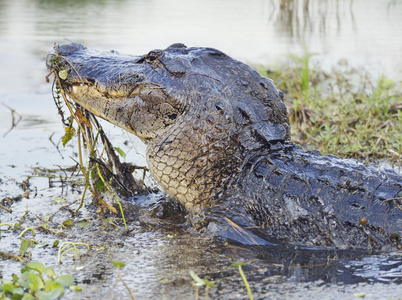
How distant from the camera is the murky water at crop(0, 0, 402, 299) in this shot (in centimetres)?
275

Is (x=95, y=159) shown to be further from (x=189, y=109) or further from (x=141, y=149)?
(x=189, y=109)

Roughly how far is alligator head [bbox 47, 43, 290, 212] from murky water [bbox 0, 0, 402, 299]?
40cm

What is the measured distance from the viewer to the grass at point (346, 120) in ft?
16.9

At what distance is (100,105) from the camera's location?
11.7 feet

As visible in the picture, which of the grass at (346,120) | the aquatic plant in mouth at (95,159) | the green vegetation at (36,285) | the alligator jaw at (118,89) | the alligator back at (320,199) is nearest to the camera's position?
the green vegetation at (36,285)

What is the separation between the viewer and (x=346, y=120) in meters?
5.75

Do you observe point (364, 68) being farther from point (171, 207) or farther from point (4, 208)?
point (4, 208)

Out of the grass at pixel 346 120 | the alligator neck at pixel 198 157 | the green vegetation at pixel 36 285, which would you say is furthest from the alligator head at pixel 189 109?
the grass at pixel 346 120

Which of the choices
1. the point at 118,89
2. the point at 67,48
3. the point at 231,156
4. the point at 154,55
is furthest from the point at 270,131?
the point at 67,48

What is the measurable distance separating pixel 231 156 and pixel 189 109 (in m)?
0.40

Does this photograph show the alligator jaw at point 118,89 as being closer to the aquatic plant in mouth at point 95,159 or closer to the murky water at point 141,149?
the aquatic plant in mouth at point 95,159

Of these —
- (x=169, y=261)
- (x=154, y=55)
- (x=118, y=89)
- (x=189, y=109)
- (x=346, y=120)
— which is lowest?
(x=169, y=261)

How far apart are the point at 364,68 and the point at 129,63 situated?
6.04 metres

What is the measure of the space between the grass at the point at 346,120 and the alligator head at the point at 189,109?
1819 mm
